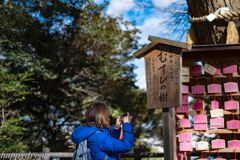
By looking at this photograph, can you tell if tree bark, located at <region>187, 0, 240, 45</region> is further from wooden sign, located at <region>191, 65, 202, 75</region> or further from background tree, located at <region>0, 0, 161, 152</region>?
background tree, located at <region>0, 0, 161, 152</region>

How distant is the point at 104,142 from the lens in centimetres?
166

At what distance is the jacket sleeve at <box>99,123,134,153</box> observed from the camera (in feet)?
5.34

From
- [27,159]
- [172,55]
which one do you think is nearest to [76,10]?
[27,159]

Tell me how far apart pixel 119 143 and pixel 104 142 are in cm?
11

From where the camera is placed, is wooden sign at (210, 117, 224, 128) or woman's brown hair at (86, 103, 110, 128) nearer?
woman's brown hair at (86, 103, 110, 128)

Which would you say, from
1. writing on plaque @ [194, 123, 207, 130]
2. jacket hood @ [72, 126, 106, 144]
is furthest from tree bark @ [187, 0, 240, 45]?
jacket hood @ [72, 126, 106, 144]

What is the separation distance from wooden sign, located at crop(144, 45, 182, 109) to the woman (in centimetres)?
83

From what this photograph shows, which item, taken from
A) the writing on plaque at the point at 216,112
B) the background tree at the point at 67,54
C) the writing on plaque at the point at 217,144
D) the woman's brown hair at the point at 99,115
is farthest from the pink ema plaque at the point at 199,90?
the background tree at the point at 67,54

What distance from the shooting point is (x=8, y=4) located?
20.0 ft

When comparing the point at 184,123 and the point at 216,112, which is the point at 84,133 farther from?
the point at 216,112

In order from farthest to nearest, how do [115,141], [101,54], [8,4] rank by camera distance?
1. [101,54]
2. [8,4]
3. [115,141]

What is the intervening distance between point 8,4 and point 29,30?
837 millimetres

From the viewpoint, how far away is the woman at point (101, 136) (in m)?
1.64

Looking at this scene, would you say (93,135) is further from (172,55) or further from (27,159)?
(27,159)
